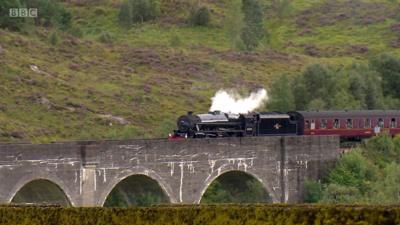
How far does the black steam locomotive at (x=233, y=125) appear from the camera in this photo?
53.7m

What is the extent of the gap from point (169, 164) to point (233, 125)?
584 centimetres

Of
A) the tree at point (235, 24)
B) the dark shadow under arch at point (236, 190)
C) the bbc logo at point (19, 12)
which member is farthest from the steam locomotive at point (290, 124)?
the tree at point (235, 24)

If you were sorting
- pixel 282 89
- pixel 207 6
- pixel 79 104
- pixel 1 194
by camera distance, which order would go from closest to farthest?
pixel 1 194 → pixel 282 89 → pixel 79 104 → pixel 207 6

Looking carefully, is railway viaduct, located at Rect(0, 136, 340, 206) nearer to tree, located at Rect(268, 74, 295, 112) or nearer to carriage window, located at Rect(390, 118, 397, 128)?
carriage window, located at Rect(390, 118, 397, 128)

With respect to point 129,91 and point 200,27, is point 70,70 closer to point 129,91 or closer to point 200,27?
point 129,91

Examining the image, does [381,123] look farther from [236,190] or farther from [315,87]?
[315,87]

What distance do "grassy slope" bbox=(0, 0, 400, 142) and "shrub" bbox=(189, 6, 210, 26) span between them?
106cm

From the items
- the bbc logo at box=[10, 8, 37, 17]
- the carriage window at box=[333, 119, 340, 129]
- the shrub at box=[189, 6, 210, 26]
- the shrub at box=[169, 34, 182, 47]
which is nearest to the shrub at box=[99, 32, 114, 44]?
the shrub at box=[169, 34, 182, 47]

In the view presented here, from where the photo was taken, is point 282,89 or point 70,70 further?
point 70,70

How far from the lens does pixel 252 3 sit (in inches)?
4980

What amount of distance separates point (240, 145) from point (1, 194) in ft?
45.7

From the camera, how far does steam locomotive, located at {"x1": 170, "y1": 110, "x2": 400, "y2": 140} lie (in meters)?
54.0

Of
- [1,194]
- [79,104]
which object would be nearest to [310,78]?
[79,104]

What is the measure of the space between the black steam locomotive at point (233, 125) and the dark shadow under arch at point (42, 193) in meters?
9.06
